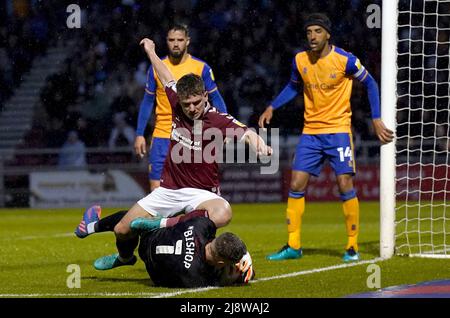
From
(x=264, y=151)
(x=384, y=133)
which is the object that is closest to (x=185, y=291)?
(x=264, y=151)

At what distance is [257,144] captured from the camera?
23.2ft

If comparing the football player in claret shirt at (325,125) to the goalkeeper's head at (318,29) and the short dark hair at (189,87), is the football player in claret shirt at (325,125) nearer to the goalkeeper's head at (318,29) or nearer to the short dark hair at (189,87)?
the goalkeeper's head at (318,29)

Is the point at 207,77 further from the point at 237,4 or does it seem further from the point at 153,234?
the point at 237,4

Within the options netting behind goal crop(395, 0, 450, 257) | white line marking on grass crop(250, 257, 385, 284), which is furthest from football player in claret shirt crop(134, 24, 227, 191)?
netting behind goal crop(395, 0, 450, 257)

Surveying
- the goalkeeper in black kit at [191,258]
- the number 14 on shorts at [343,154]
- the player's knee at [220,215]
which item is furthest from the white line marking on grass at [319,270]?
the number 14 on shorts at [343,154]

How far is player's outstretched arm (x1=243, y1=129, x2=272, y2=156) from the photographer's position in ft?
22.9

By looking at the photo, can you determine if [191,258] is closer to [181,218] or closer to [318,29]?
[181,218]

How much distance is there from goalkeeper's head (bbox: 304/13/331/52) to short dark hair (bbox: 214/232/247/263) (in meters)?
3.22

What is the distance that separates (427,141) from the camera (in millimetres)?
20547

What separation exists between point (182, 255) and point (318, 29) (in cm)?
326

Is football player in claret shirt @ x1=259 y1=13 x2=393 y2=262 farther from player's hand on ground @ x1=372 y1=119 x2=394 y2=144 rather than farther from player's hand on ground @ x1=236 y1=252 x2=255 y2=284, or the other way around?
player's hand on ground @ x1=236 y1=252 x2=255 y2=284

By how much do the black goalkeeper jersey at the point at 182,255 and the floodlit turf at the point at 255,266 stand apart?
13 cm
